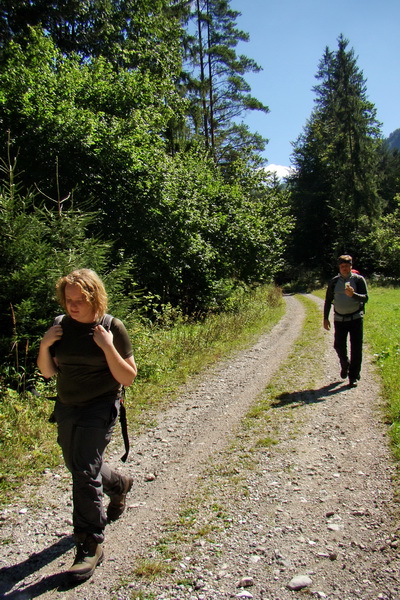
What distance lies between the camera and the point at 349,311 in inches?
286

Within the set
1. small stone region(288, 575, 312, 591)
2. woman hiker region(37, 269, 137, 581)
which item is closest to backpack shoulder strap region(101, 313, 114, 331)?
woman hiker region(37, 269, 137, 581)

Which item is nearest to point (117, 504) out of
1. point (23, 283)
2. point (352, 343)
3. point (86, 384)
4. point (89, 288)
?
point (86, 384)

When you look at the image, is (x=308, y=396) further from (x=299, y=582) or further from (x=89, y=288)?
(x=89, y=288)

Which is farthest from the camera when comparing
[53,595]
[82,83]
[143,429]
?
[82,83]

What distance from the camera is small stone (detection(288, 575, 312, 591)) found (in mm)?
2703

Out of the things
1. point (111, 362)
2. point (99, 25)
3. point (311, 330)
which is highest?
point (99, 25)

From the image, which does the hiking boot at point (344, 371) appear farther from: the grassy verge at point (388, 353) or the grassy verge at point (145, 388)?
the grassy verge at point (145, 388)

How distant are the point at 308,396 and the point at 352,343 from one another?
1227mm

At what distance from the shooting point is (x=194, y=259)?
51.0ft

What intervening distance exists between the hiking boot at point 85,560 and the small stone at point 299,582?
52.9 inches

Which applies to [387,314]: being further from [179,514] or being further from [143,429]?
[179,514]

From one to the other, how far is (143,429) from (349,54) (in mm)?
47364

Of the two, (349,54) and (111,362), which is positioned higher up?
(349,54)

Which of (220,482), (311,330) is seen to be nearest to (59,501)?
(220,482)
